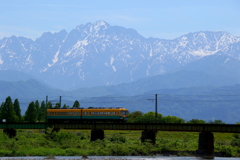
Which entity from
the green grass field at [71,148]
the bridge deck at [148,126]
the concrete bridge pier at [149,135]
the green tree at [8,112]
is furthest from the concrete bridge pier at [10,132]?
the green tree at [8,112]

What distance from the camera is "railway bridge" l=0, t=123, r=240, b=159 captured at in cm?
10193

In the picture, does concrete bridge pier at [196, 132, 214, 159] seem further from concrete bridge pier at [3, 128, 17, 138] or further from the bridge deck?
concrete bridge pier at [3, 128, 17, 138]

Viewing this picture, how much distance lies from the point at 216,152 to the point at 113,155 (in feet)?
83.4

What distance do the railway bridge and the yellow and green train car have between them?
17.4 feet

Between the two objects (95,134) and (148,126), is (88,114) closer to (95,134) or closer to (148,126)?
(95,134)

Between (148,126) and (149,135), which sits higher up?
(148,126)

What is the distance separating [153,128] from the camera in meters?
115

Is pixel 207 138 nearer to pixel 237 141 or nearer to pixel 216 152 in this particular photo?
pixel 216 152

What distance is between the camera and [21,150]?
102m

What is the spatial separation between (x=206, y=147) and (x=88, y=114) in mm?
37594

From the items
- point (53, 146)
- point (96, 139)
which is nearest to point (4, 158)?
point (53, 146)

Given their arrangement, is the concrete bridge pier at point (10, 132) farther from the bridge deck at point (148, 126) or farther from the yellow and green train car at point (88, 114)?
the yellow and green train car at point (88, 114)

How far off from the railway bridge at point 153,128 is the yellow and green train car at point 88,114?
17.4 ft

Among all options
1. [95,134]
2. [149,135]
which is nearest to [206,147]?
[149,135]
